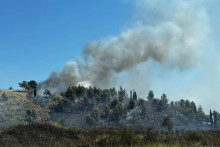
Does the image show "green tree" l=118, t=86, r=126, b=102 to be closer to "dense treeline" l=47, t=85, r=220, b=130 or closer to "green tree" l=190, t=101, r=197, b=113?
"dense treeline" l=47, t=85, r=220, b=130

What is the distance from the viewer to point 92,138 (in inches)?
1344

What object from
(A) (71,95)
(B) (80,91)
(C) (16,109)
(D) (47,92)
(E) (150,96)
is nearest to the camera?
(C) (16,109)

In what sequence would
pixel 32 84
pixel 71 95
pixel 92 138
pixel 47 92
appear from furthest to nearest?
pixel 32 84, pixel 47 92, pixel 71 95, pixel 92 138

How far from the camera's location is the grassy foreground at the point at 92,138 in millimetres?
27938

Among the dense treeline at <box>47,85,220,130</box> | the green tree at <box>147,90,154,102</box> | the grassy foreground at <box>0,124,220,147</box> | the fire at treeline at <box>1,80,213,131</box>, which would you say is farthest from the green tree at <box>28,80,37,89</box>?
the grassy foreground at <box>0,124,220,147</box>

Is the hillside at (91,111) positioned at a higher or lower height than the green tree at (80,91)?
lower

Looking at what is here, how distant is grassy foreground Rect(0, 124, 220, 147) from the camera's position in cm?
2794

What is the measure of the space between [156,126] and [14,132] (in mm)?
71967

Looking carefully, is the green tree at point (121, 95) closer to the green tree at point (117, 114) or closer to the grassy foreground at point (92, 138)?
the green tree at point (117, 114)

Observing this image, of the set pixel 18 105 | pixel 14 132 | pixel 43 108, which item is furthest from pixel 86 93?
pixel 14 132

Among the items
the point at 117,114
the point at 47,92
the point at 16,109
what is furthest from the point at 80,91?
the point at 16,109

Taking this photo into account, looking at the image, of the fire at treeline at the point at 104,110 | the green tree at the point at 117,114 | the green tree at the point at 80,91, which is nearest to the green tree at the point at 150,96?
the fire at treeline at the point at 104,110

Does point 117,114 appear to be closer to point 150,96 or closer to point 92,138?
point 150,96

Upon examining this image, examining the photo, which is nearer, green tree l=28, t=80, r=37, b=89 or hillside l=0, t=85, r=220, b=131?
hillside l=0, t=85, r=220, b=131
